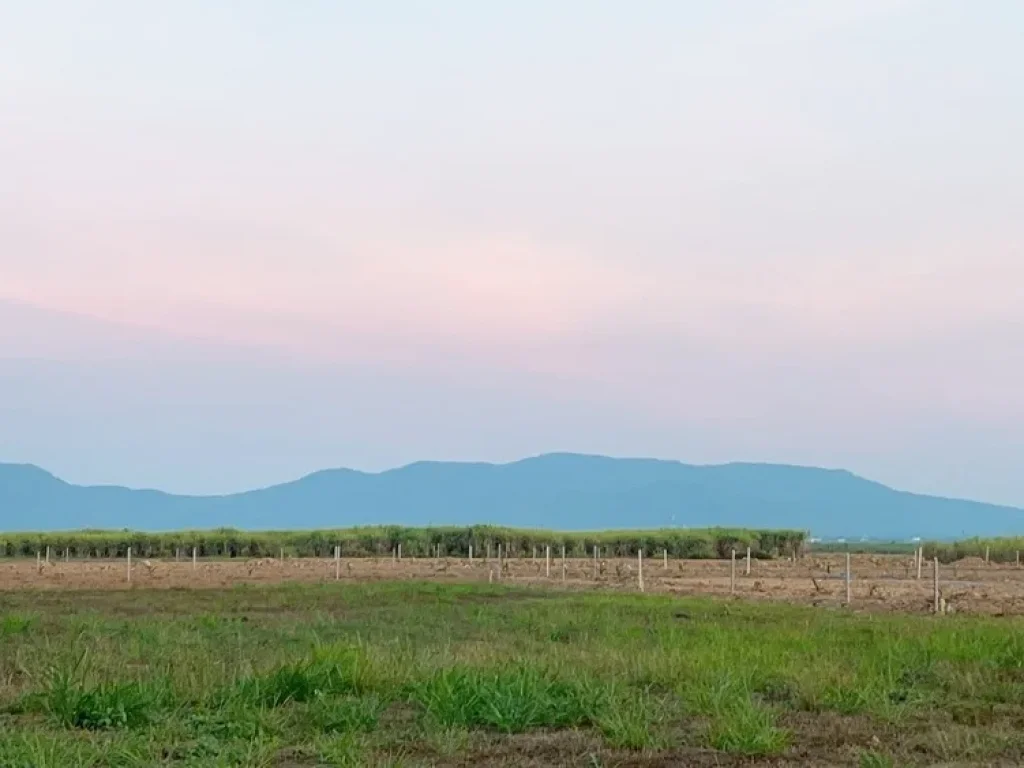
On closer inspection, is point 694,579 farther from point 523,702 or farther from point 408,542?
point 523,702

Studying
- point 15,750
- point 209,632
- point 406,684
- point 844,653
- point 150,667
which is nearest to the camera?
point 15,750

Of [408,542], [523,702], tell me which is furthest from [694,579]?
[523,702]

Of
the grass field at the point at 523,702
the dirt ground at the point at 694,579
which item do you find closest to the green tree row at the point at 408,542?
the dirt ground at the point at 694,579

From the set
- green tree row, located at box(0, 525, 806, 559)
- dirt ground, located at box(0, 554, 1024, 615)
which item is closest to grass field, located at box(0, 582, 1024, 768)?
dirt ground, located at box(0, 554, 1024, 615)

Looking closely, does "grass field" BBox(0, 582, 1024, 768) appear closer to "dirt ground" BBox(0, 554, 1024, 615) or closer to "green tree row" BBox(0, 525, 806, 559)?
"dirt ground" BBox(0, 554, 1024, 615)

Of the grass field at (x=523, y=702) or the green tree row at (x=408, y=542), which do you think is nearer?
the grass field at (x=523, y=702)

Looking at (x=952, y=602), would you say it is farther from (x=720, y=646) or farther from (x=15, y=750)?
(x=15, y=750)

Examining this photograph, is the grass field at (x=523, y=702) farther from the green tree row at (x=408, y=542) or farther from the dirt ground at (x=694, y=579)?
the green tree row at (x=408, y=542)

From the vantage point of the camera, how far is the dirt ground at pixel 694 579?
32562 millimetres

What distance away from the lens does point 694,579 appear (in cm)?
4481

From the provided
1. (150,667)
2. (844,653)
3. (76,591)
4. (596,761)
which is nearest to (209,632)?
(150,667)

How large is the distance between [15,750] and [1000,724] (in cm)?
756

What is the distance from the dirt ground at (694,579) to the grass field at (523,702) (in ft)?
52.8

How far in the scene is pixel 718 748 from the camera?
26.9ft
